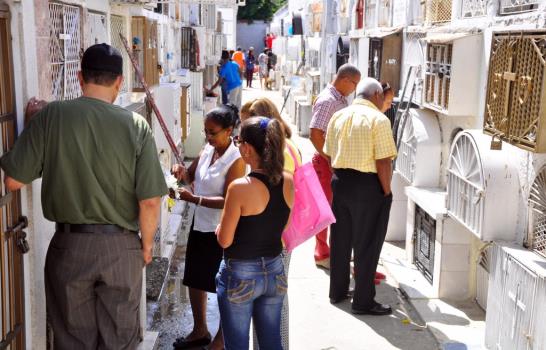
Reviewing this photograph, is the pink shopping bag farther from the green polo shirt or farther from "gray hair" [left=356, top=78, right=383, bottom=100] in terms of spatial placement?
"gray hair" [left=356, top=78, right=383, bottom=100]

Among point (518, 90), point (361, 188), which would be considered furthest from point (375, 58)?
point (518, 90)

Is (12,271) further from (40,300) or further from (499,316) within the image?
(499,316)

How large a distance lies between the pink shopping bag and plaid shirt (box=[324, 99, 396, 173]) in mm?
1092

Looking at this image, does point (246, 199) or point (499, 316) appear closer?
point (246, 199)

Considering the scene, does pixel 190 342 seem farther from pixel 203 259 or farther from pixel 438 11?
pixel 438 11

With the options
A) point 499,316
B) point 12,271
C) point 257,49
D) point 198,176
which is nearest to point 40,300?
point 12,271

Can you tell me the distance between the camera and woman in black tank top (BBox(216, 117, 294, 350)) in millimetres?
3254

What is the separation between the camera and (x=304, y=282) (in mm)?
6113

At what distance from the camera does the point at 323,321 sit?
526 cm

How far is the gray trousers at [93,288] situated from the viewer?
293 centimetres

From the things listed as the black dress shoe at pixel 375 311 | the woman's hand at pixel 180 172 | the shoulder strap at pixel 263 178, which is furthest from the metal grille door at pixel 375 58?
the shoulder strap at pixel 263 178

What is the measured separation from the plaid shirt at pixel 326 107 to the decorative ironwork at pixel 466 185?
1377mm

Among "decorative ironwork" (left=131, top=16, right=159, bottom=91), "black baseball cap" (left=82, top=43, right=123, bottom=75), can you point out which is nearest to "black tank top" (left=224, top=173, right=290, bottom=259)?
"black baseball cap" (left=82, top=43, right=123, bottom=75)

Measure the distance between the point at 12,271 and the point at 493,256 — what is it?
297 centimetres
